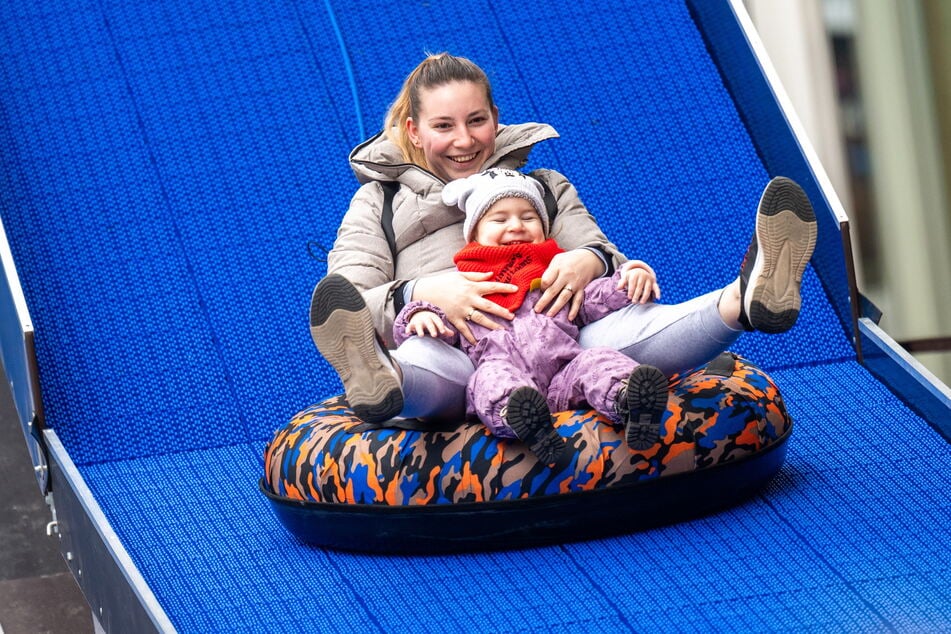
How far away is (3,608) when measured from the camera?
2.87 meters

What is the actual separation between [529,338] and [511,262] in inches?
5.6

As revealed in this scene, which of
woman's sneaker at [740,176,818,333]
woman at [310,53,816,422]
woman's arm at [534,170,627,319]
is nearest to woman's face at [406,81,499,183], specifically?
woman at [310,53,816,422]

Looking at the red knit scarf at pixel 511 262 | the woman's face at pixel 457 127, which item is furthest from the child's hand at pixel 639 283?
the woman's face at pixel 457 127

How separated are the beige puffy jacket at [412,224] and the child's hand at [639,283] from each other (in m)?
0.16

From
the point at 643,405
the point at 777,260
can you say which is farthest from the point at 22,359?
the point at 777,260

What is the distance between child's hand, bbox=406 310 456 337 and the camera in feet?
6.18

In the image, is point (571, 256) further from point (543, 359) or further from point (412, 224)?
point (412, 224)

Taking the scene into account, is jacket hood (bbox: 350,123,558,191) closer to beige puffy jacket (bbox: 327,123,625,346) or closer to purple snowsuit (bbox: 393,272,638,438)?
beige puffy jacket (bbox: 327,123,625,346)

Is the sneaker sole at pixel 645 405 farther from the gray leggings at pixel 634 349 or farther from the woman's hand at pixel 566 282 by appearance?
the woman's hand at pixel 566 282

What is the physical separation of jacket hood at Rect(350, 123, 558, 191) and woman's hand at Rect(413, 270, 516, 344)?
0.24 m

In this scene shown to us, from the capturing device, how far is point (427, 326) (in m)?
1.89

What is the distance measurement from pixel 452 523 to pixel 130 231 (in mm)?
1233

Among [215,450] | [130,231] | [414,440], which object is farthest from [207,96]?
[414,440]

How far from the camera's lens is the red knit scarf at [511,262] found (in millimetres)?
1970
